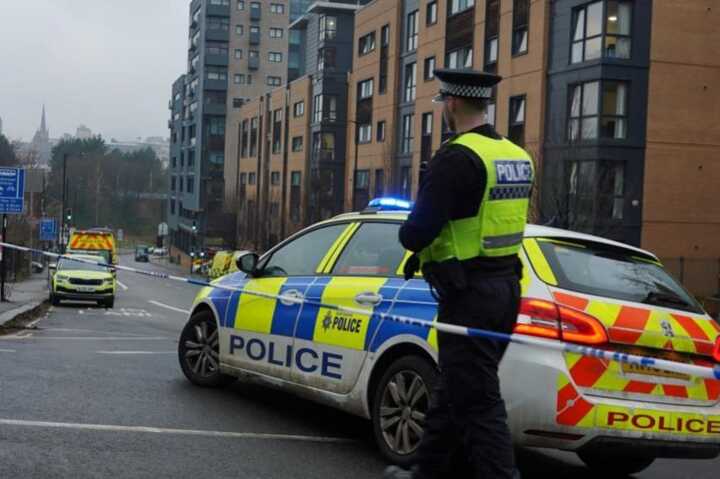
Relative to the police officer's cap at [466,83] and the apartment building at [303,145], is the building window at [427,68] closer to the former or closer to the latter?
the apartment building at [303,145]

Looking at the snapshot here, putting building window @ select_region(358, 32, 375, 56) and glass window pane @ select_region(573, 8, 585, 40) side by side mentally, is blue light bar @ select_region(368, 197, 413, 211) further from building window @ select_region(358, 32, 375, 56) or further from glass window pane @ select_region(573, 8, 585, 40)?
building window @ select_region(358, 32, 375, 56)

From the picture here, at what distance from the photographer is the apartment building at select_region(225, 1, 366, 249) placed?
60.7 metres

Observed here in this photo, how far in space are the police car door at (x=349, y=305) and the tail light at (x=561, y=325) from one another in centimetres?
112

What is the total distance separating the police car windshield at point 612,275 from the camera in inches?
213

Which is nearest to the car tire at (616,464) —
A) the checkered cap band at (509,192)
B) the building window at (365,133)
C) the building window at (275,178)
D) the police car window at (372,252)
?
the police car window at (372,252)

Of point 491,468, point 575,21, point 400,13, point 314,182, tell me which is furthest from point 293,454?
point 314,182

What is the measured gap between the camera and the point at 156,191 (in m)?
154

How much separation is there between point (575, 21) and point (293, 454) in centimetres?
2969

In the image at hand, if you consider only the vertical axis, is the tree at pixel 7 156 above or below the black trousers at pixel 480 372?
above

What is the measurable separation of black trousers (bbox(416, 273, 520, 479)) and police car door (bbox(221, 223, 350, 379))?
293 cm

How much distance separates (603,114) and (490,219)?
28783mm

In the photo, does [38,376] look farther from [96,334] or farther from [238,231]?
[238,231]

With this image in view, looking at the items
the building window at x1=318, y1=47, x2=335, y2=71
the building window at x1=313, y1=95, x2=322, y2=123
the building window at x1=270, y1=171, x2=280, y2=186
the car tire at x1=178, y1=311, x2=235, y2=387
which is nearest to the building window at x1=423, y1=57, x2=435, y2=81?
the building window at x1=313, y1=95, x2=322, y2=123

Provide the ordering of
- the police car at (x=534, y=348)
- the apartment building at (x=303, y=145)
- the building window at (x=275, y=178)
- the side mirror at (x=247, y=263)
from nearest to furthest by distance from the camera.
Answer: the police car at (x=534, y=348), the side mirror at (x=247, y=263), the apartment building at (x=303, y=145), the building window at (x=275, y=178)
